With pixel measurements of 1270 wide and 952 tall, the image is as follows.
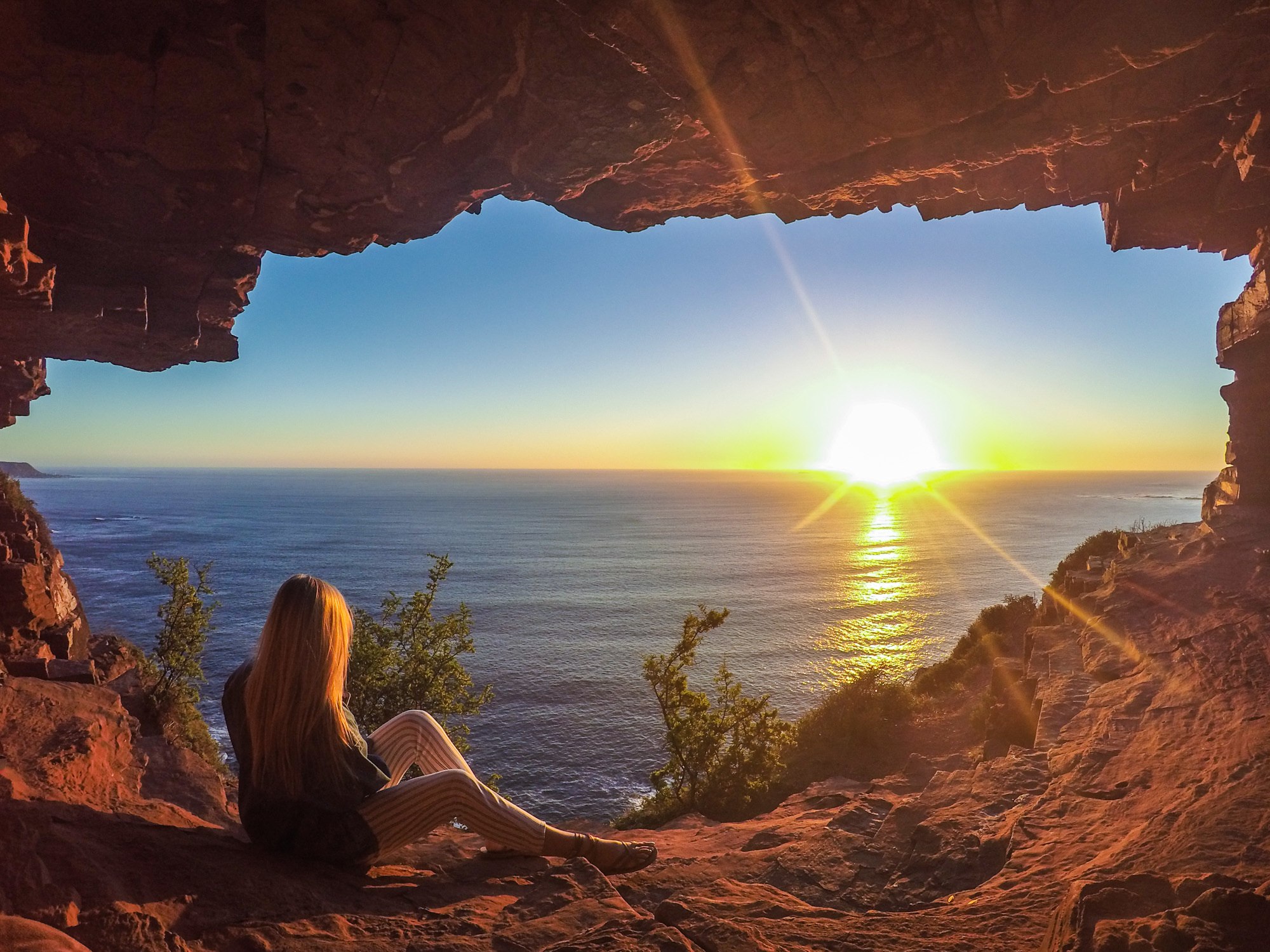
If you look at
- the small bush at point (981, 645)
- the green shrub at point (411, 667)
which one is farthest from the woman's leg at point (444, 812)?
the small bush at point (981, 645)

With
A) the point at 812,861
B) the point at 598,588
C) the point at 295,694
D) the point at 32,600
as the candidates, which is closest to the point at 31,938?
the point at 295,694

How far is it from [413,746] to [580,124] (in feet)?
34.0

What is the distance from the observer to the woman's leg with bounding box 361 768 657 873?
180 inches

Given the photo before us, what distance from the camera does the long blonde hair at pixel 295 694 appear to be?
434 cm

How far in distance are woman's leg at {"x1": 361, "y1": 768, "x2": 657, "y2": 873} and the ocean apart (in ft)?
80.4

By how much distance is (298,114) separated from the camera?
34.7 ft

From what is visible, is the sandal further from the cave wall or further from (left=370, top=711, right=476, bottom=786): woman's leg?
the cave wall

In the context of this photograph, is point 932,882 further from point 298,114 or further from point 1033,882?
point 298,114

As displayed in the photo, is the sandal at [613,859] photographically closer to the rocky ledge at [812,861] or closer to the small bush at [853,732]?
the rocky ledge at [812,861]

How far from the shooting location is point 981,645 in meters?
25.3

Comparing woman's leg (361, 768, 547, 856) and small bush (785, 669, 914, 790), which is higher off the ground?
woman's leg (361, 768, 547, 856)

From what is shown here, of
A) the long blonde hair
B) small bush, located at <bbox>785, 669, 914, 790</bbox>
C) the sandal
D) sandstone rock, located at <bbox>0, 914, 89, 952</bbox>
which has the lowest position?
small bush, located at <bbox>785, 669, 914, 790</bbox>

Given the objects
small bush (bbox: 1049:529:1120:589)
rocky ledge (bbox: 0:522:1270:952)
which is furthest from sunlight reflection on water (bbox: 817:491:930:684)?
rocky ledge (bbox: 0:522:1270:952)

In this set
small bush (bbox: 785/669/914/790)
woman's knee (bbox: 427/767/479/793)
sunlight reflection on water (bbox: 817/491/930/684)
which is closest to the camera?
woman's knee (bbox: 427/767/479/793)
